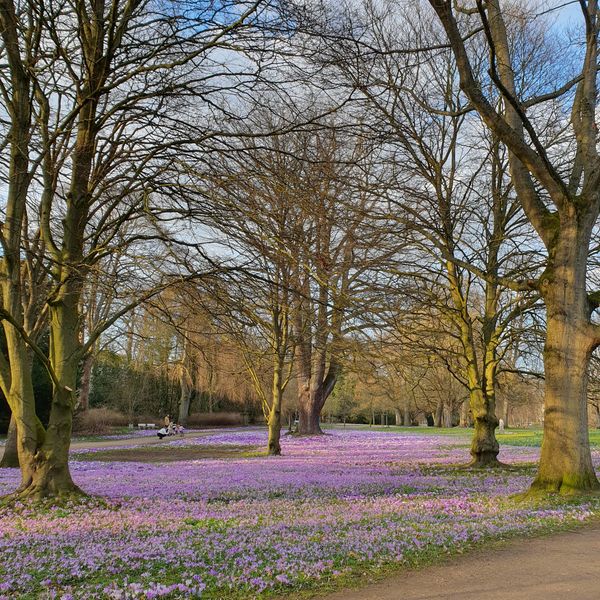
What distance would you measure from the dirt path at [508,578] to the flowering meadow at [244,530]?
1.15 feet

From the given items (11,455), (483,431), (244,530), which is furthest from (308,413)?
(244,530)

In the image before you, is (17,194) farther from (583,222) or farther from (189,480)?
(583,222)

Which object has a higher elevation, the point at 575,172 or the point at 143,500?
the point at 575,172

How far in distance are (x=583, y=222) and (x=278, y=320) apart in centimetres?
1085

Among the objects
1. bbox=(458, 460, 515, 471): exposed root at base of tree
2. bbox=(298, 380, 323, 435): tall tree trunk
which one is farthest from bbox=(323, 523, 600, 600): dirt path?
bbox=(298, 380, 323, 435): tall tree trunk

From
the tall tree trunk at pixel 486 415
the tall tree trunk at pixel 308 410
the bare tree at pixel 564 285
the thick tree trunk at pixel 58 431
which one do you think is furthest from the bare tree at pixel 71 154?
the tall tree trunk at pixel 308 410

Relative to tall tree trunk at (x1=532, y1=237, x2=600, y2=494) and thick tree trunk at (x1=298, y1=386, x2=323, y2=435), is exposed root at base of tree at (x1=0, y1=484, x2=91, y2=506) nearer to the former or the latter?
tall tree trunk at (x1=532, y1=237, x2=600, y2=494)

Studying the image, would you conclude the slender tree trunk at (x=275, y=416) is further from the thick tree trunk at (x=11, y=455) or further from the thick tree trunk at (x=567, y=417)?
the thick tree trunk at (x=567, y=417)

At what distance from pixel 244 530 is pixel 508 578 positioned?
2886 millimetres

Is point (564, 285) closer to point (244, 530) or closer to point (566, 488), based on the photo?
point (566, 488)

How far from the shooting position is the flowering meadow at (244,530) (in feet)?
14.6

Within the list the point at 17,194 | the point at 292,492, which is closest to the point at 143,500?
the point at 292,492

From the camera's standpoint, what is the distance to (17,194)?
331 inches

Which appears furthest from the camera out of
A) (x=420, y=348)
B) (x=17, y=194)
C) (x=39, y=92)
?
(x=420, y=348)
